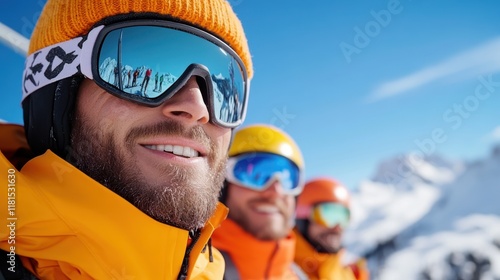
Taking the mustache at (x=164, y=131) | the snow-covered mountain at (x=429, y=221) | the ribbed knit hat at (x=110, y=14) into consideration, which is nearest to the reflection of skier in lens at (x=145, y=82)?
the mustache at (x=164, y=131)

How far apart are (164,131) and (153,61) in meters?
0.27

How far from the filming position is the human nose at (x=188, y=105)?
4.55 feet

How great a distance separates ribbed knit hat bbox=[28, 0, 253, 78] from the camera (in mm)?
1444

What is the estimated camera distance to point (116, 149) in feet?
4.37

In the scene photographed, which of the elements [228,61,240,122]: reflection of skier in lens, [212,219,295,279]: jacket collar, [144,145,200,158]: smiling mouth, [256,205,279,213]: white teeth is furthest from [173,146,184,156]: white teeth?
[256,205,279,213]: white teeth

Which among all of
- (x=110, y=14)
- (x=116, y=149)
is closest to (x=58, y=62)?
(x=110, y=14)

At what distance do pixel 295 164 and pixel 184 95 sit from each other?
11.0 feet

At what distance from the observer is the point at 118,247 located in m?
1.20

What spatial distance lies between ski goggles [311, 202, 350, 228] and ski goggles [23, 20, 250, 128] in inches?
185

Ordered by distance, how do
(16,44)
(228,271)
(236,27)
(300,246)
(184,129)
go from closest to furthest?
(184,129) < (236,27) < (16,44) < (228,271) < (300,246)

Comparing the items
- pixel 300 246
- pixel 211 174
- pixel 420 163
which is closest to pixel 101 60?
pixel 211 174

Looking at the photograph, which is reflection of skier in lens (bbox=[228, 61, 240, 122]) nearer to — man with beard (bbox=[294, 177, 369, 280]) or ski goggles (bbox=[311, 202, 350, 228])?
man with beard (bbox=[294, 177, 369, 280])

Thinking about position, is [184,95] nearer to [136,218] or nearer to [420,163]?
[136,218]

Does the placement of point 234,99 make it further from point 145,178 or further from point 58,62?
point 58,62
